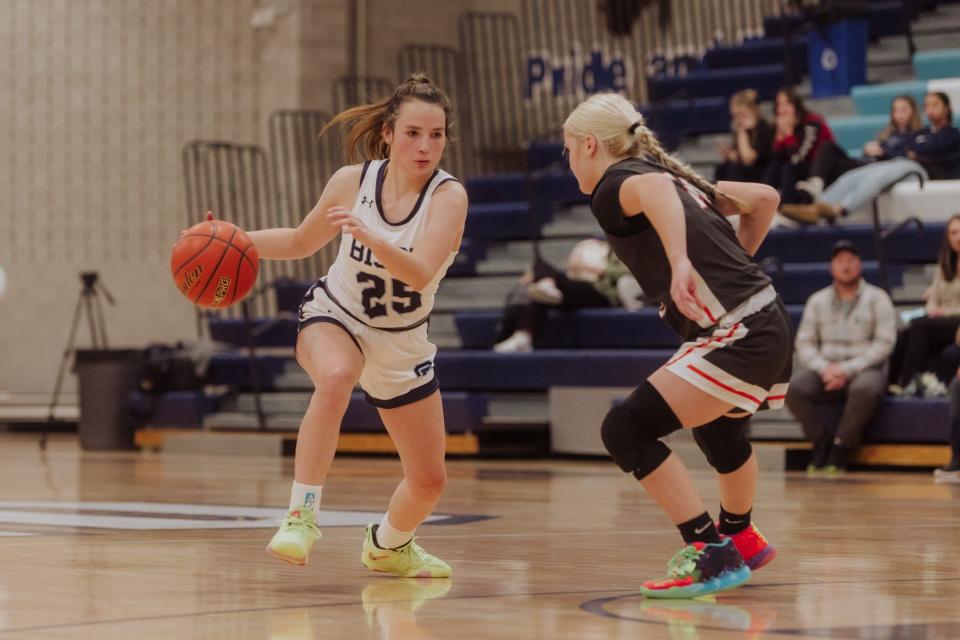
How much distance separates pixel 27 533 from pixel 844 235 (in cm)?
683

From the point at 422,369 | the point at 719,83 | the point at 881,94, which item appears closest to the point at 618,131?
the point at 422,369

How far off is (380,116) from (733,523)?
1.49 metres

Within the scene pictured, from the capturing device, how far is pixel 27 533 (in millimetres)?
5301

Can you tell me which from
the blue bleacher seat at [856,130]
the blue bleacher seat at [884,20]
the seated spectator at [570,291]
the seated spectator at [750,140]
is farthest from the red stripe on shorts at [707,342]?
the blue bleacher seat at [884,20]

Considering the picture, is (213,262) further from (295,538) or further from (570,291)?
(570,291)

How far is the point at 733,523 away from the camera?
4230mm

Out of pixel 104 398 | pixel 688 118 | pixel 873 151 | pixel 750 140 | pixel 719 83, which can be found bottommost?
pixel 104 398

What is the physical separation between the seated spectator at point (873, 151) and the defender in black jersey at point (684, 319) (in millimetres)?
6923

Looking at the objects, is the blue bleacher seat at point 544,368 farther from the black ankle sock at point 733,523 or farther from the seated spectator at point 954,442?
the black ankle sock at point 733,523

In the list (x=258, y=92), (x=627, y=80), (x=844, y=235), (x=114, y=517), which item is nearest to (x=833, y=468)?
(x=844, y=235)

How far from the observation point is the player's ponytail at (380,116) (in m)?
4.36

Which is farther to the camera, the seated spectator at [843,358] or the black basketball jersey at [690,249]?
the seated spectator at [843,358]

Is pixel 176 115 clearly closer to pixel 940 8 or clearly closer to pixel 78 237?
pixel 78 237

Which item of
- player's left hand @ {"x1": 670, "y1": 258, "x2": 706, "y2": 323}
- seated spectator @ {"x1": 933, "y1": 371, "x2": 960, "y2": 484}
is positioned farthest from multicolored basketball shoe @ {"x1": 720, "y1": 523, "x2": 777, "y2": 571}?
seated spectator @ {"x1": 933, "y1": 371, "x2": 960, "y2": 484}
